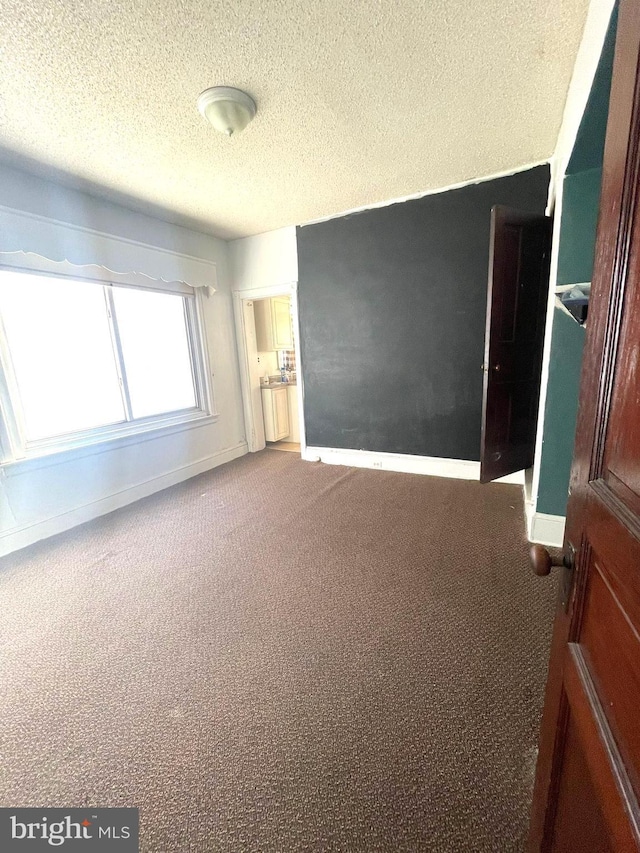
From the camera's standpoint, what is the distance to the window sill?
2543 mm

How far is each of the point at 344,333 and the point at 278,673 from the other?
9.83 ft

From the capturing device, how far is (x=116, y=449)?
3.12 m

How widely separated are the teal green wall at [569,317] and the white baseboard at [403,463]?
0.91 m

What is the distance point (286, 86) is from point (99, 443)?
2.81 m

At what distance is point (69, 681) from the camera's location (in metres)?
1.46

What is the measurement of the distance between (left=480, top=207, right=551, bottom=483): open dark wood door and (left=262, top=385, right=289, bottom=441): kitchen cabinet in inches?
119

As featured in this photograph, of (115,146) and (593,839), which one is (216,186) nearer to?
(115,146)

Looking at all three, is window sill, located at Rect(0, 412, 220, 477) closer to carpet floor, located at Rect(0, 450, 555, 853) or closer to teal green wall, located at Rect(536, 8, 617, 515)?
carpet floor, located at Rect(0, 450, 555, 853)

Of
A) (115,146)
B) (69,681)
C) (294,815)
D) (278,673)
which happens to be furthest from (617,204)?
(115,146)

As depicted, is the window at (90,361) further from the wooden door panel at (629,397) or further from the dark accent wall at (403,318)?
the wooden door panel at (629,397)

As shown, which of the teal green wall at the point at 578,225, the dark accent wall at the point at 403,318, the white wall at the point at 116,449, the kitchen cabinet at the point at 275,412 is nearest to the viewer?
the teal green wall at the point at 578,225

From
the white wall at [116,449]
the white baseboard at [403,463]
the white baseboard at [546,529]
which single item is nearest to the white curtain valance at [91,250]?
the white wall at [116,449]

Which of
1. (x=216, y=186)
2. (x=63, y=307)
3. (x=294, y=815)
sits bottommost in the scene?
(x=294, y=815)

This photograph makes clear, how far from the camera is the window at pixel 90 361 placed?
252 cm
